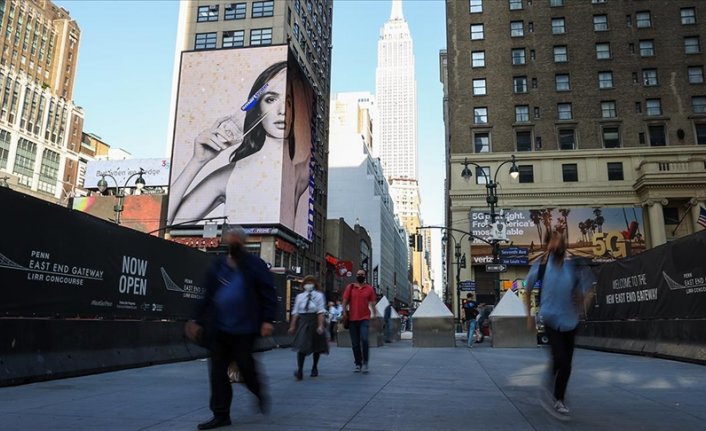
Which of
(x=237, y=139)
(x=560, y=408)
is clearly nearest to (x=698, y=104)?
(x=237, y=139)

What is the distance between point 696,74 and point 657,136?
692 cm

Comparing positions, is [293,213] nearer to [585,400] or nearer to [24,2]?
[585,400]

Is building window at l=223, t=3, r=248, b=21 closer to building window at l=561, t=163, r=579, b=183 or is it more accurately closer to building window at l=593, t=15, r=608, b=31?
building window at l=593, t=15, r=608, b=31

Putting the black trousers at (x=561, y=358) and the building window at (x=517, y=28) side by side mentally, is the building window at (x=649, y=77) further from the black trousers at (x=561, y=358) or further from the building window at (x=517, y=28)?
the black trousers at (x=561, y=358)

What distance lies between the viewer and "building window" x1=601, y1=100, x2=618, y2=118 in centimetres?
4719

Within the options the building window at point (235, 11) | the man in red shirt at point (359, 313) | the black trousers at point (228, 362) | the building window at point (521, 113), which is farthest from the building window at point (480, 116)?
the black trousers at point (228, 362)

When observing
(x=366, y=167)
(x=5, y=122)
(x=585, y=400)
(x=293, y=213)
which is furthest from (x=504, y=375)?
(x=366, y=167)

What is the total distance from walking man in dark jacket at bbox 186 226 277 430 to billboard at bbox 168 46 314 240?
1697 inches

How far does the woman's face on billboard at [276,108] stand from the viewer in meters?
49.3

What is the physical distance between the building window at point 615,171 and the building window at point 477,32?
17075 millimetres

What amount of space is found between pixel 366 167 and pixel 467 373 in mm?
104185

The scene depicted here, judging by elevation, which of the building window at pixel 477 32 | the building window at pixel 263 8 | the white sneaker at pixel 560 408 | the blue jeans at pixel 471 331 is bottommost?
the white sneaker at pixel 560 408

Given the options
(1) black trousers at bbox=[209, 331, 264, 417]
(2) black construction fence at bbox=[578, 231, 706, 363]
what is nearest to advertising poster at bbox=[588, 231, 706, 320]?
(2) black construction fence at bbox=[578, 231, 706, 363]

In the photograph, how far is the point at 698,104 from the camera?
4638 cm
